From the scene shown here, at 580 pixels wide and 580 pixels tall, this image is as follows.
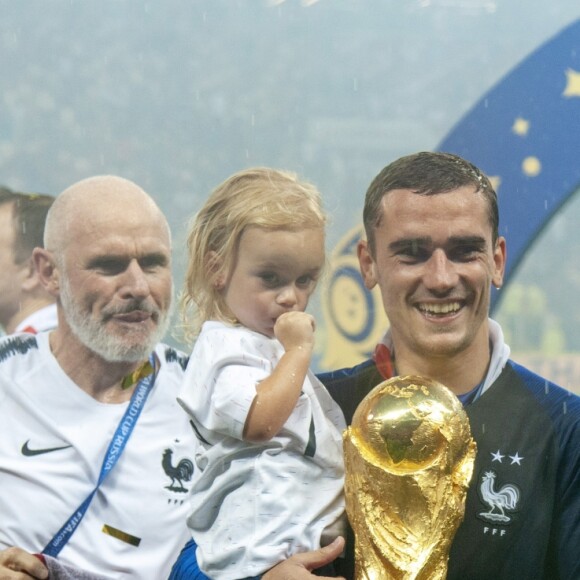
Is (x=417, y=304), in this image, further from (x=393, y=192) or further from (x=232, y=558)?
(x=232, y=558)

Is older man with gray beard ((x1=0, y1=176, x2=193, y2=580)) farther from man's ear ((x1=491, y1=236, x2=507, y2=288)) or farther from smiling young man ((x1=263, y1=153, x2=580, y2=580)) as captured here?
man's ear ((x1=491, y1=236, x2=507, y2=288))

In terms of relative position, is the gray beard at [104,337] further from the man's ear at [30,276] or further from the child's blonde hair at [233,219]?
the child's blonde hair at [233,219]

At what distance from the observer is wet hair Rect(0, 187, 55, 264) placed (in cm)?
236

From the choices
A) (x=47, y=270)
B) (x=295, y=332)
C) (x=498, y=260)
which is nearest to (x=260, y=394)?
(x=295, y=332)

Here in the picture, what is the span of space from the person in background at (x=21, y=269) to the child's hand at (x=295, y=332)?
2.54ft

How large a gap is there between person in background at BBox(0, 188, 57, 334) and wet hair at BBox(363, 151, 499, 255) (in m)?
0.86

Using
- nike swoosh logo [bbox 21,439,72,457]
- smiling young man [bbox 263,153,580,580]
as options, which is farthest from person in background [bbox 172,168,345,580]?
nike swoosh logo [bbox 21,439,72,457]

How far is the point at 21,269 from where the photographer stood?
94.7 inches

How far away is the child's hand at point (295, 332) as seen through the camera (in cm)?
182

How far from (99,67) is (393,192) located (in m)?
0.84

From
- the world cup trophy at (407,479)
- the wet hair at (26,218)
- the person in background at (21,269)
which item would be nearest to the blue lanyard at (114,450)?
the person in background at (21,269)

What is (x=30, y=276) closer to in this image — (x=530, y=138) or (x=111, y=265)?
(x=111, y=265)

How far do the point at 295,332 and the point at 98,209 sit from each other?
2.29 feet

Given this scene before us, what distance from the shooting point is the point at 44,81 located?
91.6 inches
